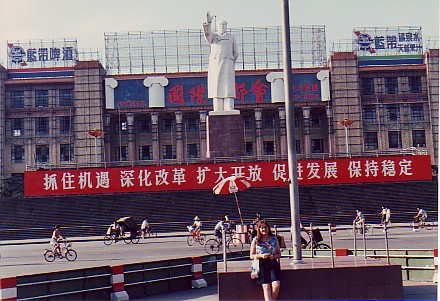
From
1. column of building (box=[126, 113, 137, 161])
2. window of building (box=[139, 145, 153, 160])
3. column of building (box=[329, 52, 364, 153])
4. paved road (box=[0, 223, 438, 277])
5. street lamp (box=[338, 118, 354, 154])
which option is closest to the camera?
paved road (box=[0, 223, 438, 277])

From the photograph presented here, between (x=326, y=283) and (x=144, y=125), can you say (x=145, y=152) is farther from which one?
(x=326, y=283)

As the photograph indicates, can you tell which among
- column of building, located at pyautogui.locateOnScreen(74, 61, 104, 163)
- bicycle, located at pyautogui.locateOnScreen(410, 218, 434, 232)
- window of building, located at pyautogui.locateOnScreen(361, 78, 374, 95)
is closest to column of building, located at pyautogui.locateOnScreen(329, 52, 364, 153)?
window of building, located at pyautogui.locateOnScreen(361, 78, 374, 95)

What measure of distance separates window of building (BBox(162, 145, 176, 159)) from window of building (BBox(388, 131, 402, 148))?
848 inches

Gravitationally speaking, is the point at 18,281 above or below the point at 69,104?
below

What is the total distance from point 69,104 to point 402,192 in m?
33.5

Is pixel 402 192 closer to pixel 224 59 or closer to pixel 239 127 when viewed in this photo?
pixel 239 127

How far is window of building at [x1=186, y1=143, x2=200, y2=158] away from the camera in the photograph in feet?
191

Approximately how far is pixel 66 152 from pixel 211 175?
24.0 m

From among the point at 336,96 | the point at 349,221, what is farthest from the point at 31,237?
the point at 336,96

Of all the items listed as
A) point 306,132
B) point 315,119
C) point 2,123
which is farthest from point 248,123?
point 2,123

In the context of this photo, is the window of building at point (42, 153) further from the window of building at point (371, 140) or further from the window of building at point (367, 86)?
the window of building at point (367, 86)

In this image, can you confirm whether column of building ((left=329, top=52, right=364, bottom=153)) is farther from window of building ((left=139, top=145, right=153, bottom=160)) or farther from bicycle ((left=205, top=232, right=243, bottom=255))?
bicycle ((left=205, top=232, right=243, bottom=255))

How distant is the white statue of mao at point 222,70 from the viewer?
38.3 m

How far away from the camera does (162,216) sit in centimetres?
3709
